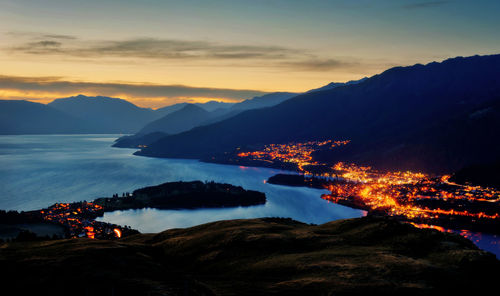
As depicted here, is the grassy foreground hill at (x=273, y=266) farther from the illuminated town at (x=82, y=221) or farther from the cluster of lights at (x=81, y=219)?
the cluster of lights at (x=81, y=219)

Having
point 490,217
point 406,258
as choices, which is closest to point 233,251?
point 406,258

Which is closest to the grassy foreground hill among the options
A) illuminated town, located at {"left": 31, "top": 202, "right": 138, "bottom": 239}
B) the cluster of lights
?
illuminated town, located at {"left": 31, "top": 202, "right": 138, "bottom": 239}

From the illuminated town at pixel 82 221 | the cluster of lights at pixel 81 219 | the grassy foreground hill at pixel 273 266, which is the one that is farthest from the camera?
the cluster of lights at pixel 81 219

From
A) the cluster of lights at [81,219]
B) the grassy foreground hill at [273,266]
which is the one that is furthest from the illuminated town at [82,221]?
the grassy foreground hill at [273,266]

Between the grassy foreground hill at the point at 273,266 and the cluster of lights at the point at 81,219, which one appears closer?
the grassy foreground hill at the point at 273,266

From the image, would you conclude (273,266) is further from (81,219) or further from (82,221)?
(81,219)

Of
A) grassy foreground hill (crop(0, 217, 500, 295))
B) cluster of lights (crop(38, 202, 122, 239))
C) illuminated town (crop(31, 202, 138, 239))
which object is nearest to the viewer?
grassy foreground hill (crop(0, 217, 500, 295))

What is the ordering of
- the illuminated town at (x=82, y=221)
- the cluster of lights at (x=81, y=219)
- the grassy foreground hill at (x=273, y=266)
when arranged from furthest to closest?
the cluster of lights at (x=81, y=219) → the illuminated town at (x=82, y=221) → the grassy foreground hill at (x=273, y=266)

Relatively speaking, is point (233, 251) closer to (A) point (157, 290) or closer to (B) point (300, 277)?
(B) point (300, 277)

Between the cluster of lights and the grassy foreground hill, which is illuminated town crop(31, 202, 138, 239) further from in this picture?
the grassy foreground hill
